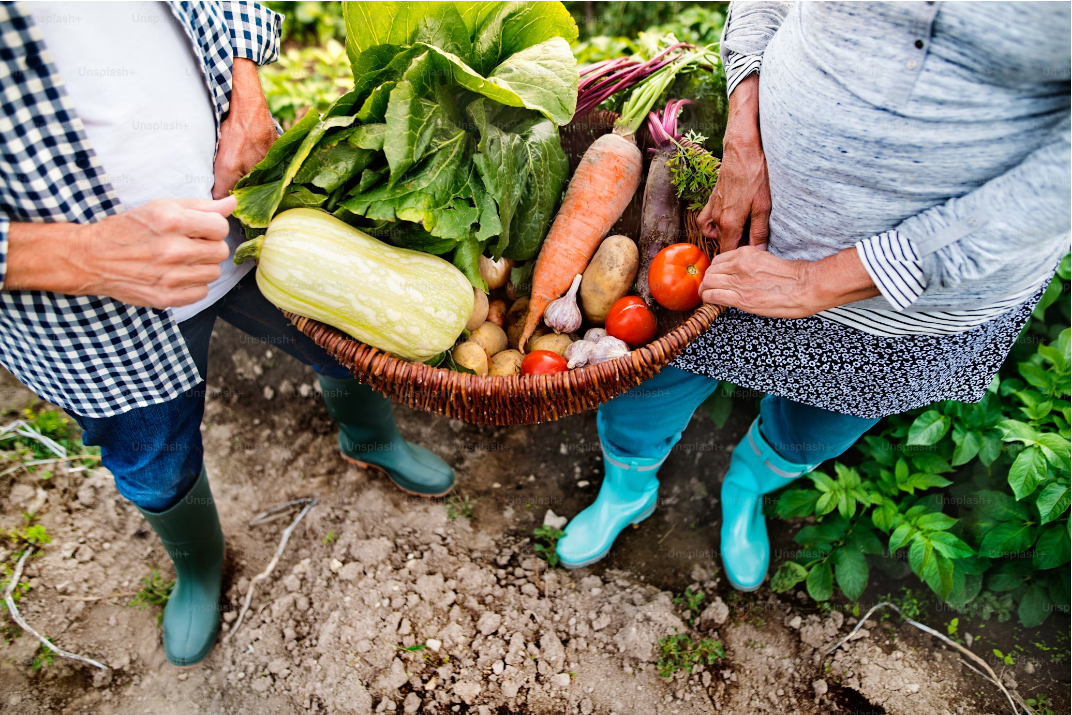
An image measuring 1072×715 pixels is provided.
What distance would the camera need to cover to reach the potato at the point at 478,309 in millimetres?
1687

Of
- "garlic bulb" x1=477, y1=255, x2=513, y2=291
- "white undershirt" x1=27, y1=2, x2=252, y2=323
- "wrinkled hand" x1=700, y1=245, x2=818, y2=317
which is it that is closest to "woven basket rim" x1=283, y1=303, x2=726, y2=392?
"wrinkled hand" x1=700, y1=245, x2=818, y2=317

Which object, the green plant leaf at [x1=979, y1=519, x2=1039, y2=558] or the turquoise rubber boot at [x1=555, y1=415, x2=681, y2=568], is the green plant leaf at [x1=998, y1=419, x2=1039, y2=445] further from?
the turquoise rubber boot at [x1=555, y1=415, x2=681, y2=568]

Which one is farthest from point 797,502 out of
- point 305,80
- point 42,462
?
point 305,80

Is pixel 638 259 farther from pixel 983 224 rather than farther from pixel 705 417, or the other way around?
pixel 705 417

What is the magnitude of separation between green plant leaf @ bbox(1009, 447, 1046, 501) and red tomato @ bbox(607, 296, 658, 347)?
1224 millimetres

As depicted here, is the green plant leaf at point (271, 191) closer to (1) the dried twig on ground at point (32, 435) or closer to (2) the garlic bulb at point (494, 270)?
(2) the garlic bulb at point (494, 270)

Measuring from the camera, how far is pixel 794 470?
2070mm

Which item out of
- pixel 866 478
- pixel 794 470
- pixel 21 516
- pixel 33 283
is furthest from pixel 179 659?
pixel 866 478

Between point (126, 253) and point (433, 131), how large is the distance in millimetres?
682

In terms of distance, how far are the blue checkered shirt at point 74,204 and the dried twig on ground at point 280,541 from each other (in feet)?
3.34

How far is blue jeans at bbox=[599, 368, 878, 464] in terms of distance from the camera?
1.81m

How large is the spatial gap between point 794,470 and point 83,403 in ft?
6.72

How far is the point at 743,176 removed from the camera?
4.61 feet

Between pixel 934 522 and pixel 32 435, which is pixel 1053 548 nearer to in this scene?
pixel 934 522
